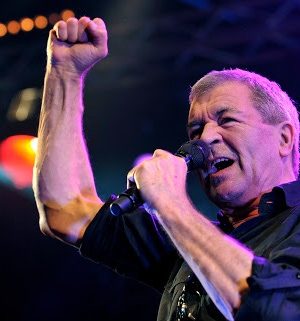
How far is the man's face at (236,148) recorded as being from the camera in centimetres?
217

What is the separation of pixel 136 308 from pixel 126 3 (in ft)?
8.48

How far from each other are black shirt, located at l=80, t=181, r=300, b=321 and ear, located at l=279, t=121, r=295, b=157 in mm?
304

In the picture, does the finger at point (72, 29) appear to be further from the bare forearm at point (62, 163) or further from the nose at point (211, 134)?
the nose at point (211, 134)

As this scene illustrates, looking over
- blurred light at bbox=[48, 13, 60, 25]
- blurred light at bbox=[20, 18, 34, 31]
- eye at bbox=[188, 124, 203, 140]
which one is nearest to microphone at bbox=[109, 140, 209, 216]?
eye at bbox=[188, 124, 203, 140]

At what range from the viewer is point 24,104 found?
636 centimetres

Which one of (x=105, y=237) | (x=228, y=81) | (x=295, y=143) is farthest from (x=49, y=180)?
(x=295, y=143)

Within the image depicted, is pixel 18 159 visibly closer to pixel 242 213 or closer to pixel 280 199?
pixel 242 213

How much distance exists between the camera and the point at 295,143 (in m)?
2.38

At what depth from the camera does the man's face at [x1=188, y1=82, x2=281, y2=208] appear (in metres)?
2.17

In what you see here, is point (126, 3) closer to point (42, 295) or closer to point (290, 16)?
point (290, 16)

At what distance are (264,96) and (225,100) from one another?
0.53 ft

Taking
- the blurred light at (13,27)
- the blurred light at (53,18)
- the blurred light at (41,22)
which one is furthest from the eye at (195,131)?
the blurred light at (13,27)

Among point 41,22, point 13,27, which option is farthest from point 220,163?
point 13,27

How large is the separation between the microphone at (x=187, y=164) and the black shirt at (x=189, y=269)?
26 centimetres
